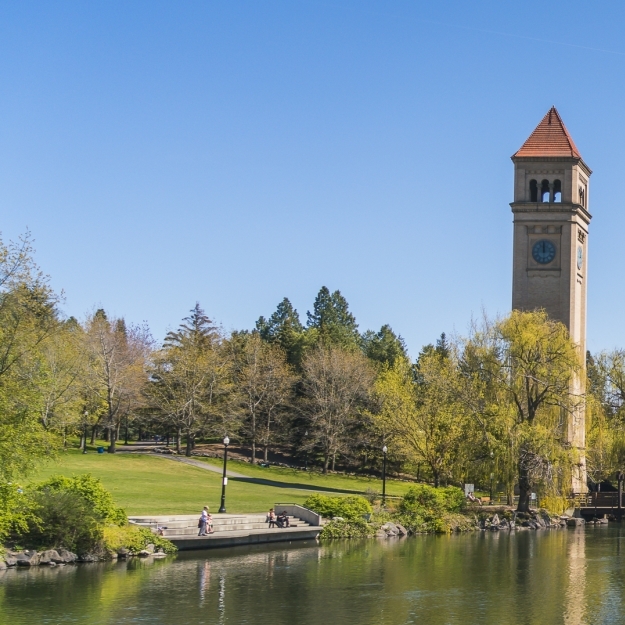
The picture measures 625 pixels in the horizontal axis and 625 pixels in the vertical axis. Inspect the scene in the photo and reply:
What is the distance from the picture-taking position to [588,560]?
43.3m

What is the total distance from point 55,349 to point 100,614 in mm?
52623

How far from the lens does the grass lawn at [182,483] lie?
175ft

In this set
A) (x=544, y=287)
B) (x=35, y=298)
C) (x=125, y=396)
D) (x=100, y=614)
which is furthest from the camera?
(x=125, y=396)

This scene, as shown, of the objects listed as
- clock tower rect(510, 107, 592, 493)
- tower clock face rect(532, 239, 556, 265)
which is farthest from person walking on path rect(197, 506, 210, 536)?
tower clock face rect(532, 239, 556, 265)

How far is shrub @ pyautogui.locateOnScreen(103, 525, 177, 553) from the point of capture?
124ft

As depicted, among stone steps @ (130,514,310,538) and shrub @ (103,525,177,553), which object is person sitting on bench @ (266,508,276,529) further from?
shrub @ (103,525,177,553)

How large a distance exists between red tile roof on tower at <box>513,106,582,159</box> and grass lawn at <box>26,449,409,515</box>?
28703 millimetres

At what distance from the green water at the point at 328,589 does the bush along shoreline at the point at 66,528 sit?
39.0 inches

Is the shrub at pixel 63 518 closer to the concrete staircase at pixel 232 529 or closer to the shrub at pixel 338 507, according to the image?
the concrete staircase at pixel 232 529

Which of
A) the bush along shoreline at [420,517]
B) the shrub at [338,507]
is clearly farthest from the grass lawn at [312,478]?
the shrub at [338,507]

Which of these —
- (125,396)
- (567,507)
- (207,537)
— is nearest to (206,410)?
(125,396)

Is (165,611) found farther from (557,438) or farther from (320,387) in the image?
(320,387)

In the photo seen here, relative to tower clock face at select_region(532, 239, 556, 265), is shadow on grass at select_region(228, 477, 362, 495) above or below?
below

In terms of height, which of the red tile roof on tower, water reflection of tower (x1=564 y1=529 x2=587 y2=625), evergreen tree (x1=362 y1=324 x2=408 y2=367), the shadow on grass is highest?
the red tile roof on tower
